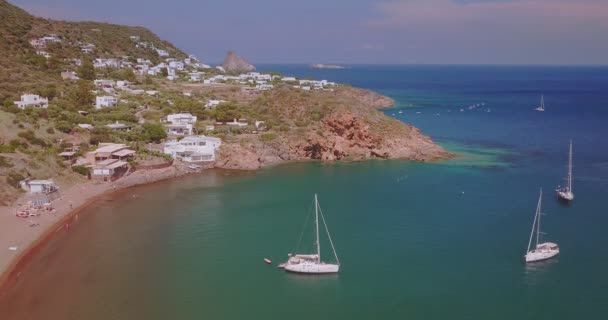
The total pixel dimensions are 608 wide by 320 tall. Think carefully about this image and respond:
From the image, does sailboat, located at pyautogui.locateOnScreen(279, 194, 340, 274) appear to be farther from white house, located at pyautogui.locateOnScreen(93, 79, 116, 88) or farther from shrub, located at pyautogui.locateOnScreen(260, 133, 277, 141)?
white house, located at pyautogui.locateOnScreen(93, 79, 116, 88)

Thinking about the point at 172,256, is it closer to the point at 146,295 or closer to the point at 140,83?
the point at 146,295

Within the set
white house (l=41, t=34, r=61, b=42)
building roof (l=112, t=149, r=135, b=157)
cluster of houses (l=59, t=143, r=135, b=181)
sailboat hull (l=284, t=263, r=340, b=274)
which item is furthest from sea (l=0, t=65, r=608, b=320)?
white house (l=41, t=34, r=61, b=42)

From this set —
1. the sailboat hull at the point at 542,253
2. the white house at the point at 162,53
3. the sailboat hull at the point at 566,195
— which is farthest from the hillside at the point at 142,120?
the white house at the point at 162,53

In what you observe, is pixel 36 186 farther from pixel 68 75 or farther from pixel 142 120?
pixel 68 75

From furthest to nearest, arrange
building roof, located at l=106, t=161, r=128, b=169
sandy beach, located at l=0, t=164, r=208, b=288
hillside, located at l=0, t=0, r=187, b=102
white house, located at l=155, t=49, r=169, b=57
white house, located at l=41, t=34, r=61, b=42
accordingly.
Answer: white house, located at l=155, t=49, r=169, b=57 → white house, located at l=41, t=34, r=61, b=42 → hillside, located at l=0, t=0, r=187, b=102 → building roof, located at l=106, t=161, r=128, b=169 → sandy beach, located at l=0, t=164, r=208, b=288

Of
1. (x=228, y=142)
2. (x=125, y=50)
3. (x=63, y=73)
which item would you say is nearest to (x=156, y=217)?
(x=228, y=142)

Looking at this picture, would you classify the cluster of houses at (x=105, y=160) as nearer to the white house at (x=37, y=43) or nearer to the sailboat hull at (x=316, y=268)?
the sailboat hull at (x=316, y=268)
